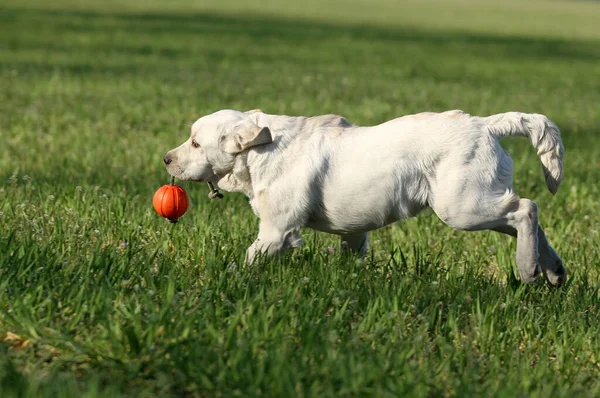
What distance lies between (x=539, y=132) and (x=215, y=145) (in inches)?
67.2

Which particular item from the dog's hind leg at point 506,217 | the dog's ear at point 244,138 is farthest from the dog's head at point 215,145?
the dog's hind leg at point 506,217

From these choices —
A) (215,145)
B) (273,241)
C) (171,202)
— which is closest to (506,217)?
(273,241)

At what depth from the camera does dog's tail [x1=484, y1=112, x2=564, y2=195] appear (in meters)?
4.84

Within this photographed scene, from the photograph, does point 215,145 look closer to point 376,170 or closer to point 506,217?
point 376,170

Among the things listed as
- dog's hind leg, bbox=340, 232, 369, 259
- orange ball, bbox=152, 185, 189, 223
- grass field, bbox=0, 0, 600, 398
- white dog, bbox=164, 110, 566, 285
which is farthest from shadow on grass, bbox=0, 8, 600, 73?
white dog, bbox=164, 110, 566, 285

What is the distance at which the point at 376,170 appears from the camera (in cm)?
477

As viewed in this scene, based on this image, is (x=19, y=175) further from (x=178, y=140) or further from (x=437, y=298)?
(x=437, y=298)

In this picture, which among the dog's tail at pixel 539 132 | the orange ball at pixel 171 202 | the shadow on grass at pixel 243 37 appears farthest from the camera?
the shadow on grass at pixel 243 37

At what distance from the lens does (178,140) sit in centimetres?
987

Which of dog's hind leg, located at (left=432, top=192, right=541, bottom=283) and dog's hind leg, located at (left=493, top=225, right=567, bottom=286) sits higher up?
dog's hind leg, located at (left=432, top=192, right=541, bottom=283)

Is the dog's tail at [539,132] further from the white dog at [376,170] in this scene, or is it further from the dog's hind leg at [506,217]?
the dog's hind leg at [506,217]

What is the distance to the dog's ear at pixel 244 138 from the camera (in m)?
4.91

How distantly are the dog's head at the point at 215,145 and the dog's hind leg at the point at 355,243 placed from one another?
84 cm

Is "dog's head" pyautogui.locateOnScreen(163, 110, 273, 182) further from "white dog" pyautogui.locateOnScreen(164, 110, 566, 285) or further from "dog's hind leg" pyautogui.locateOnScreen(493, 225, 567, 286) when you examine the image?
"dog's hind leg" pyautogui.locateOnScreen(493, 225, 567, 286)
